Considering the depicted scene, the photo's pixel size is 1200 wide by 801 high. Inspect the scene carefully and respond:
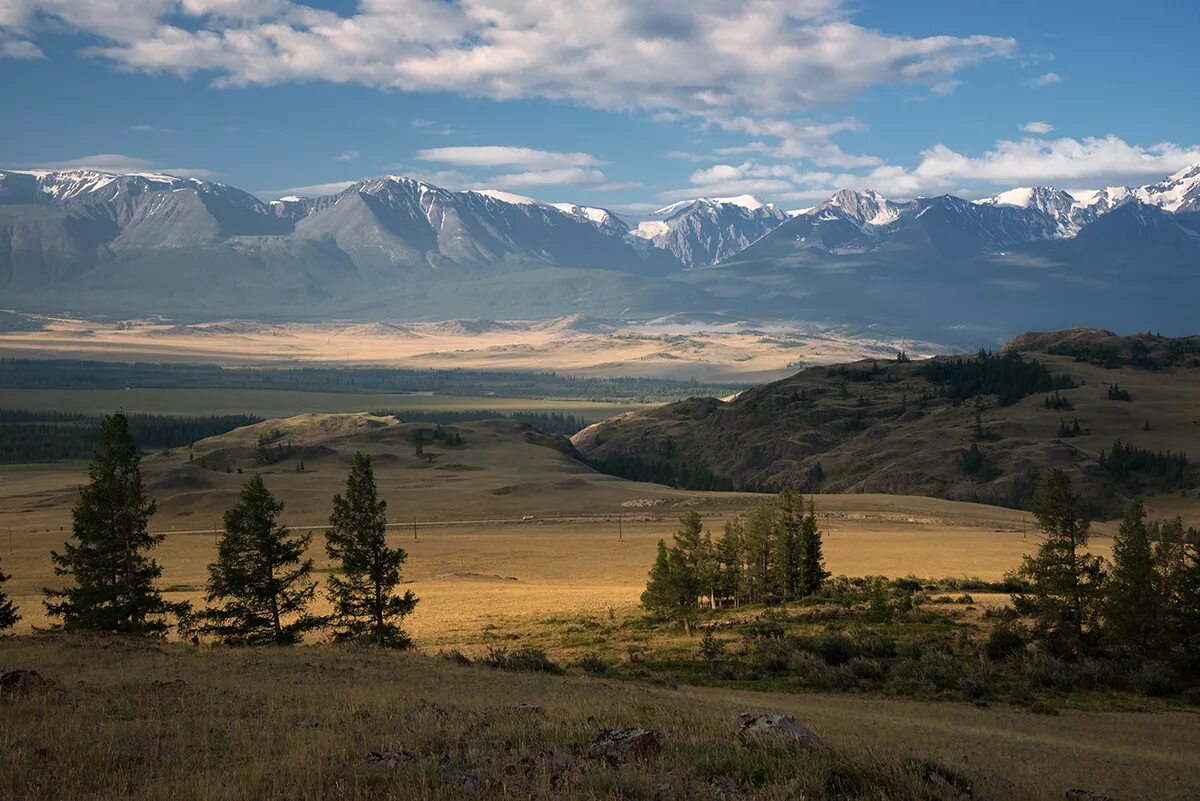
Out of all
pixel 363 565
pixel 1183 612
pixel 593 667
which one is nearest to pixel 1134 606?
pixel 1183 612

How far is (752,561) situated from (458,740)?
4916 cm

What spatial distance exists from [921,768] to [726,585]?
159ft

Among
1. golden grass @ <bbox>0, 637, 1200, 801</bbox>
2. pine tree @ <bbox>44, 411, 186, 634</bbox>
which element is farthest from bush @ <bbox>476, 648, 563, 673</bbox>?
pine tree @ <bbox>44, 411, 186, 634</bbox>

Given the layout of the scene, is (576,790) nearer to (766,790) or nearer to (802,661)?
(766,790)

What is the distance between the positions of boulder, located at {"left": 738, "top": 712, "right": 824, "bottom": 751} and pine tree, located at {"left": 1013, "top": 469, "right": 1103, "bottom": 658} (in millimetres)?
28515

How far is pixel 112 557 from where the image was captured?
134 ft

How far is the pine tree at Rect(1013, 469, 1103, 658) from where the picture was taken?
39.1 metres

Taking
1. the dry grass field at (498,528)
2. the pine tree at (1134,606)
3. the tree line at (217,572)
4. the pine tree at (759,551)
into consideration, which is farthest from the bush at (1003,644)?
the tree line at (217,572)

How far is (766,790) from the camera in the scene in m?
12.0

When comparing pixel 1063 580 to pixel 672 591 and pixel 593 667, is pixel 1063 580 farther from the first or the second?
pixel 593 667

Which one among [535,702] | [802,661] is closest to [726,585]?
[802,661]

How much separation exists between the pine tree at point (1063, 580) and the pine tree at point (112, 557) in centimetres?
3729

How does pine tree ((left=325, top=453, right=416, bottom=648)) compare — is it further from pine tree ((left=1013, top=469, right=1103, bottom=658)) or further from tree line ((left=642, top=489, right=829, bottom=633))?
pine tree ((left=1013, top=469, right=1103, bottom=658))

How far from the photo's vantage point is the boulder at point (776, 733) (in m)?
14.2
